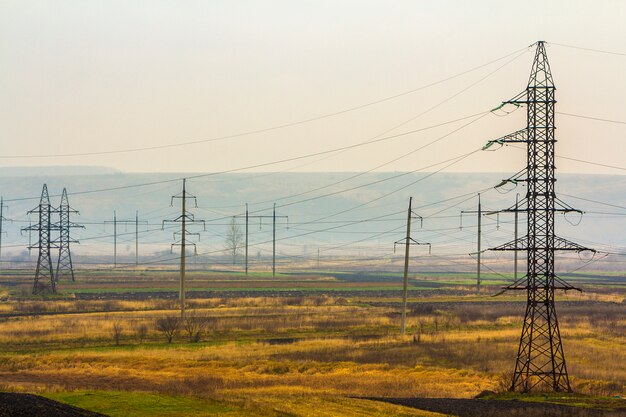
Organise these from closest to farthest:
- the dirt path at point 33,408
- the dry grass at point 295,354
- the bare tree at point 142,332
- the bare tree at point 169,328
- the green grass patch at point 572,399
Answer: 1. the dirt path at point 33,408
2. the green grass patch at point 572,399
3. the dry grass at point 295,354
4. the bare tree at point 169,328
5. the bare tree at point 142,332

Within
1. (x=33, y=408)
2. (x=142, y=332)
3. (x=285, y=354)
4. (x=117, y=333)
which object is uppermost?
(x=33, y=408)

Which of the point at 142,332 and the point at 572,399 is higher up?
the point at 142,332

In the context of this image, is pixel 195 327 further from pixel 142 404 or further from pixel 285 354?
pixel 142 404

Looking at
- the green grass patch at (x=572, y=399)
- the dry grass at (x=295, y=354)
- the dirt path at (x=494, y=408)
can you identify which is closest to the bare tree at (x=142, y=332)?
the dry grass at (x=295, y=354)

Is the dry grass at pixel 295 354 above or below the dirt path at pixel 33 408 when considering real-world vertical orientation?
below

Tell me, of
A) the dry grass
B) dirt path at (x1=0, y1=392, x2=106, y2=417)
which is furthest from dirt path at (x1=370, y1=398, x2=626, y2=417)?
dirt path at (x1=0, y1=392, x2=106, y2=417)

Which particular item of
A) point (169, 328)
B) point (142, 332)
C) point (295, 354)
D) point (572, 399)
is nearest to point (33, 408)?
point (572, 399)

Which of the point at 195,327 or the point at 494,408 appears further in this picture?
the point at 195,327

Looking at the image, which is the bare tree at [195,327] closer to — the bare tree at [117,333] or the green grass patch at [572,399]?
the bare tree at [117,333]

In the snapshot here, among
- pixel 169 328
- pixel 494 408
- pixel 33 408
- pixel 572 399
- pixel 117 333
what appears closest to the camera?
pixel 33 408

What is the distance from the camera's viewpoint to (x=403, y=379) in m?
50.2

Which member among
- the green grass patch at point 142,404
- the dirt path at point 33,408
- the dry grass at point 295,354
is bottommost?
the dry grass at point 295,354

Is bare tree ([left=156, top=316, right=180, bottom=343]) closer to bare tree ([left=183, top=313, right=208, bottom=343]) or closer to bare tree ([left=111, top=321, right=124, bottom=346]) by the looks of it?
bare tree ([left=183, top=313, right=208, bottom=343])

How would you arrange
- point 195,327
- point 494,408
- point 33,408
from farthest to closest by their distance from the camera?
1. point 195,327
2. point 494,408
3. point 33,408
